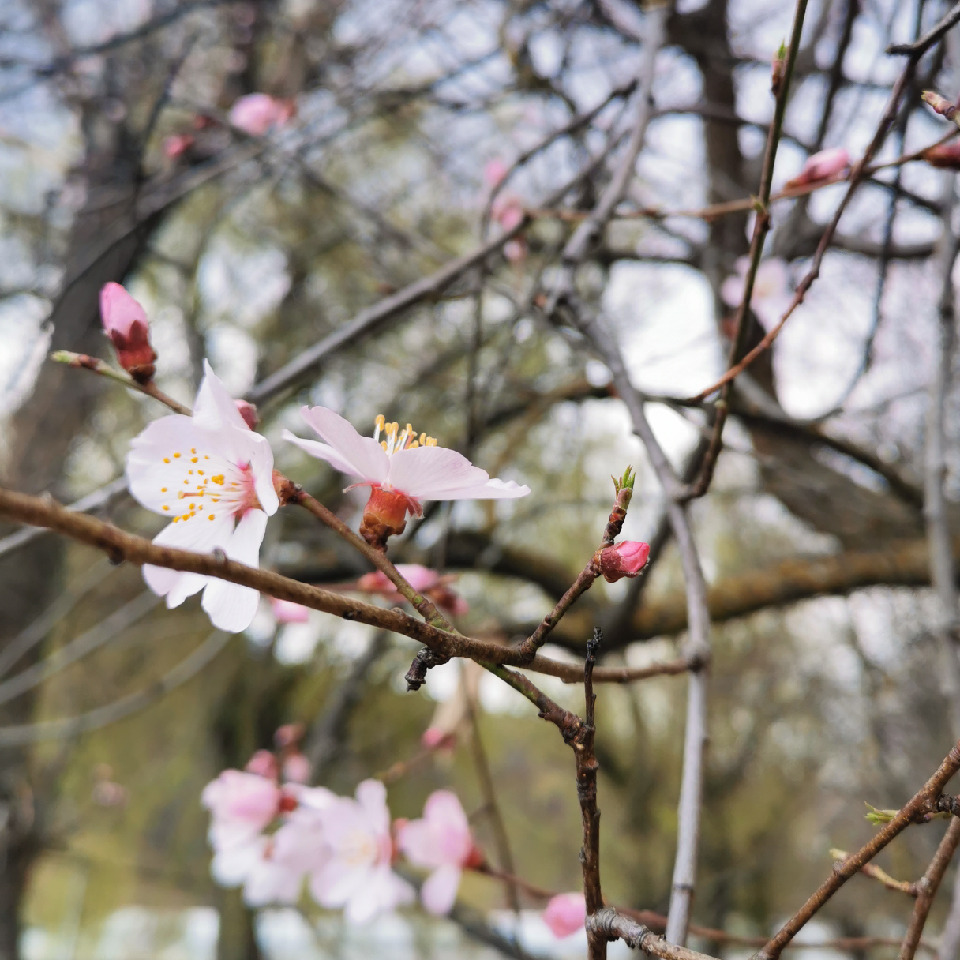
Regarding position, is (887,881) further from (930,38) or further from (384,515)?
(930,38)

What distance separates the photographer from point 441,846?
0.97m

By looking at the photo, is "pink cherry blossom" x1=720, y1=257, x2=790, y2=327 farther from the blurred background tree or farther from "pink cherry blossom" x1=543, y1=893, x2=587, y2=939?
"pink cherry blossom" x1=543, y1=893, x2=587, y2=939

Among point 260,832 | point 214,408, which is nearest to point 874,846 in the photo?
point 214,408

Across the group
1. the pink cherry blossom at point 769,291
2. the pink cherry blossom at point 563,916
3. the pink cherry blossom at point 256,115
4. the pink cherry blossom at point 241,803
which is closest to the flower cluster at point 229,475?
the pink cherry blossom at point 563,916

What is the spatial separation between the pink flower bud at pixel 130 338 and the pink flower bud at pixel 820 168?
63 cm

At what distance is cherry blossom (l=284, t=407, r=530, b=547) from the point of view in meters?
0.42

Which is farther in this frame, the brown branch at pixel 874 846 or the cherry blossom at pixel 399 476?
the cherry blossom at pixel 399 476

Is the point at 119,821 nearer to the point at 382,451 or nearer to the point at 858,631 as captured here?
the point at 858,631

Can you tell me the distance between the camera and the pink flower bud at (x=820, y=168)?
79cm

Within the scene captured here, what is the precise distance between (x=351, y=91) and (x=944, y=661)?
1.54 metres

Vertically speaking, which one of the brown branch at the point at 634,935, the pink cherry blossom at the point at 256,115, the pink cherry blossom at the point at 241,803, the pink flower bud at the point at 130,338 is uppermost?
the pink cherry blossom at the point at 256,115

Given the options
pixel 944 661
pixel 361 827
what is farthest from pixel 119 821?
pixel 944 661

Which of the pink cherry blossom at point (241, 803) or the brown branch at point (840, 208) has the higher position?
the brown branch at point (840, 208)

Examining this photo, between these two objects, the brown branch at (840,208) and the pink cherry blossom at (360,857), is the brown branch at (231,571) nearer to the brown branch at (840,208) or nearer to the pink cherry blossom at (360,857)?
the brown branch at (840,208)
